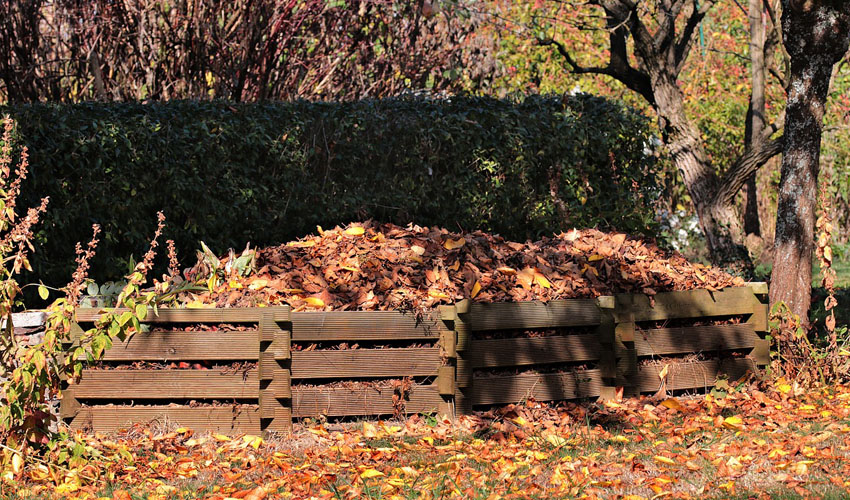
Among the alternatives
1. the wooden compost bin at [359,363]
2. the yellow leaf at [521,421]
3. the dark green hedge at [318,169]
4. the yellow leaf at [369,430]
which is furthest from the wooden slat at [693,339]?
the dark green hedge at [318,169]

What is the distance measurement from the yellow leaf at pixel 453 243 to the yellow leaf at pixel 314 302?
1.23 meters

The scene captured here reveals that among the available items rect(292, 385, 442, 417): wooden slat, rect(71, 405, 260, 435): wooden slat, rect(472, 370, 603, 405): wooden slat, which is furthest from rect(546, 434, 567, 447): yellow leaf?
rect(71, 405, 260, 435): wooden slat

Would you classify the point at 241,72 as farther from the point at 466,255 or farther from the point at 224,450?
the point at 224,450

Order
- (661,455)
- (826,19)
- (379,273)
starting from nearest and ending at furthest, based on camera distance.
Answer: (661,455) < (379,273) < (826,19)

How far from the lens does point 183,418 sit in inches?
216

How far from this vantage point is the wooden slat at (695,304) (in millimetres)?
6203

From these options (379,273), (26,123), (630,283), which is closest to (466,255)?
(379,273)

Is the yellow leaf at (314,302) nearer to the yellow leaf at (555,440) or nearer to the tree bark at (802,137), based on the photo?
the yellow leaf at (555,440)

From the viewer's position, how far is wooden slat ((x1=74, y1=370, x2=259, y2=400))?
18.0 ft

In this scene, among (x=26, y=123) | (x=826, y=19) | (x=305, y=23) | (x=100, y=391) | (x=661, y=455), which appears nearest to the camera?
(x=661, y=455)

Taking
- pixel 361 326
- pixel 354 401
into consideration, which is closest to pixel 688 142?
pixel 361 326

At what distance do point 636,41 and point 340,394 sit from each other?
564cm

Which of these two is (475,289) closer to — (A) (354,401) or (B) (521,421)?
(B) (521,421)

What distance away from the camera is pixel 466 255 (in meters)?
6.50
